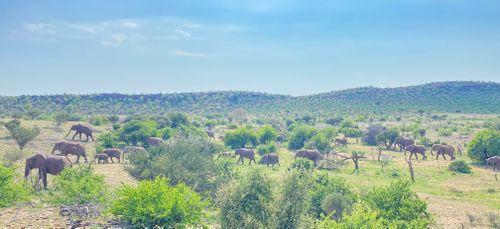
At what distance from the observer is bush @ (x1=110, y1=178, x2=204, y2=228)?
17.0 m

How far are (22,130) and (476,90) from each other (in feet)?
442

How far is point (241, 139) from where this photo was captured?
6000cm

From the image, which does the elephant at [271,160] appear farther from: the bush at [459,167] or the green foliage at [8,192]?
the green foliage at [8,192]

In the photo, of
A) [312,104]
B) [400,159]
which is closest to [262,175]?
[400,159]

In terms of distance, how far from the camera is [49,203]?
65.8 feet

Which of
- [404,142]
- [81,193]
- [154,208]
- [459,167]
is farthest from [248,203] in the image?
[404,142]

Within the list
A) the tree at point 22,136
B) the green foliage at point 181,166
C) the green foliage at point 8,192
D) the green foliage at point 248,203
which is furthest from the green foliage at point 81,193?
the tree at point 22,136

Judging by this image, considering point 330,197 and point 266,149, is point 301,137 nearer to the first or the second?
point 266,149

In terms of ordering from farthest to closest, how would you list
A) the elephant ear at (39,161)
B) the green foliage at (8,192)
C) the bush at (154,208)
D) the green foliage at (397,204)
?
1. the elephant ear at (39,161)
2. the green foliage at (397,204)
3. the green foliage at (8,192)
4. the bush at (154,208)

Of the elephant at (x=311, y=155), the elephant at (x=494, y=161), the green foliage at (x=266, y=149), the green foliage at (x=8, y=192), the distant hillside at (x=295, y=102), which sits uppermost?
the distant hillside at (x=295, y=102)

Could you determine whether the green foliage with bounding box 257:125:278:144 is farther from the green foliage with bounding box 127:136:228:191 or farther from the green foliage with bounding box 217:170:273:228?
the green foliage with bounding box 217:170:273:228

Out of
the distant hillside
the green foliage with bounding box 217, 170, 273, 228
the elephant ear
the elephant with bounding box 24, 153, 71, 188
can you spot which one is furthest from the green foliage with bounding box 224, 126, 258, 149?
the distant hillside

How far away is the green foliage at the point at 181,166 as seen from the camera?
27438mm

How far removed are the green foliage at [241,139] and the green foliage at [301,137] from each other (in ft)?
17.9
